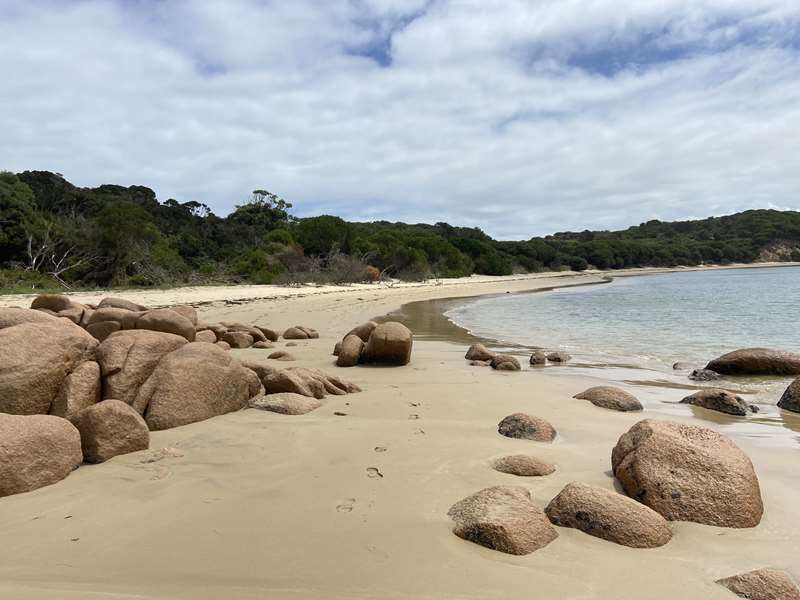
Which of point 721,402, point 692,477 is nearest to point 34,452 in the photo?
point 692,477

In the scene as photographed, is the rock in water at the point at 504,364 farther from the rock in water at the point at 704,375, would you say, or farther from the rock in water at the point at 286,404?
the rock in water at the point at 286,404

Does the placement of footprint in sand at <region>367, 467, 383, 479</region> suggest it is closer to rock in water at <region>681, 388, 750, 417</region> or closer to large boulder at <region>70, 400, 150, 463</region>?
large boulder at <region>70, 400, 150, 463</region>

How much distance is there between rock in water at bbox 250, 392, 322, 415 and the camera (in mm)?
4965

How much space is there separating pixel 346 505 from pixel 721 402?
4.68 m

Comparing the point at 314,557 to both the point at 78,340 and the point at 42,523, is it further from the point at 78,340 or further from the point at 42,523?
the point at 78,340

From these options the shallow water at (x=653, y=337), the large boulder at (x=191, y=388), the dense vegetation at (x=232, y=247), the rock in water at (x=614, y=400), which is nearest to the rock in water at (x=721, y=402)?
the shallow water at (x=653, y=337)

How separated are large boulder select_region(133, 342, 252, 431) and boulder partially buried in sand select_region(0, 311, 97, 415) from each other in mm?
601

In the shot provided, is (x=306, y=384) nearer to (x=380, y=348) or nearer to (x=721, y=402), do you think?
(x=380, y=348)

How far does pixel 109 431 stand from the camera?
3695mm

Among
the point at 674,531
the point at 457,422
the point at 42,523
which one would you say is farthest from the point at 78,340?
the point at 674,531

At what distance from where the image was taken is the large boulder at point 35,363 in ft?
13.4

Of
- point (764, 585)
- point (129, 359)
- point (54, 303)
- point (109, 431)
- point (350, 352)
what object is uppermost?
point (54, 303)

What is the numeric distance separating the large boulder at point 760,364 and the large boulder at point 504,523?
269 inches

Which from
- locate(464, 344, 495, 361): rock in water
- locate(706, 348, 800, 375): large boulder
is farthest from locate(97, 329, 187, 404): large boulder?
locate(706, 348, 800, 375): large boulder
